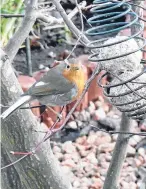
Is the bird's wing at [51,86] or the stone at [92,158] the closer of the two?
the bird's wing at [51,86]

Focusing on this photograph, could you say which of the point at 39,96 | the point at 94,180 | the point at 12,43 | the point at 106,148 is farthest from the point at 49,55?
the point at 39,96

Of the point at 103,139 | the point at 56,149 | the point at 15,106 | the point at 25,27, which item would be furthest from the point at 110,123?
the point at 15,106

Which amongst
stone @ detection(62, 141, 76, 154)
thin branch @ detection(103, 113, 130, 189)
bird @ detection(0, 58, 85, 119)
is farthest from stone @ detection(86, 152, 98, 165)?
bird @ detection(0, 58, 85, 119)

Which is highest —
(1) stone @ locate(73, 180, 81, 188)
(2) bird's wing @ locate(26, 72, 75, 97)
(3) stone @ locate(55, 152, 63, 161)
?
(2) bird's wing @ locate(26, 72, 75, 97)

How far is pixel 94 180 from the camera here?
8.40ft

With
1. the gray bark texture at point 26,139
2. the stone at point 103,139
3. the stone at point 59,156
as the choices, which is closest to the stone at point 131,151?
the stone at point 103,139

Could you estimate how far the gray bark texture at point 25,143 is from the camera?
1.34m

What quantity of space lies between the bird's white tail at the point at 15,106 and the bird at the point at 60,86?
0.04ft

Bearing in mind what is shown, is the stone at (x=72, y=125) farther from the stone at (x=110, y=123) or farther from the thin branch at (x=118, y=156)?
the thin branch at (x=118, y=156)

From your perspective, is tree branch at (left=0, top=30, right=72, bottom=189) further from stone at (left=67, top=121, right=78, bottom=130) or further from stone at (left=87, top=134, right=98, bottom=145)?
stone at (left=67, top=121, right=78, bottom=130)

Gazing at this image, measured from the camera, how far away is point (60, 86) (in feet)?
4.29

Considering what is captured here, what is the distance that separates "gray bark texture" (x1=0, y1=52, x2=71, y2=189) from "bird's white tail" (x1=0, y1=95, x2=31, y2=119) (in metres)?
0.12

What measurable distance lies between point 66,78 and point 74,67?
1.4 inches

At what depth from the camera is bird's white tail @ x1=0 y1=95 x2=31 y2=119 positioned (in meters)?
1.14
